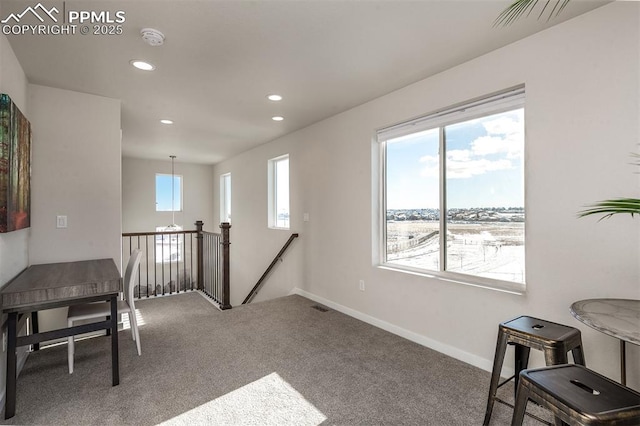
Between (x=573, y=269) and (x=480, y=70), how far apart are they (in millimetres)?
1623

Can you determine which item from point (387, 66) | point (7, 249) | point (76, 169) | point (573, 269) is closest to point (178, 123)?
point (76, 169)

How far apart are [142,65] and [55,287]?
181cm

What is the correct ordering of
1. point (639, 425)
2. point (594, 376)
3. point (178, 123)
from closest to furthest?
1. point (639, 425)
2. point (594, 376)
3. point (178, 123)

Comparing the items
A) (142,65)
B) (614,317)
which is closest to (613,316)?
(614,317)

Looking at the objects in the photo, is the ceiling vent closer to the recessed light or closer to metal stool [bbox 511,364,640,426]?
the recessed light

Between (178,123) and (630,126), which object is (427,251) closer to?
(630,126)

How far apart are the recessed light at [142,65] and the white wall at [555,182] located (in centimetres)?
213

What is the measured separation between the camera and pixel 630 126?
5.99 ft

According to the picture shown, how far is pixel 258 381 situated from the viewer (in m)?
2.30

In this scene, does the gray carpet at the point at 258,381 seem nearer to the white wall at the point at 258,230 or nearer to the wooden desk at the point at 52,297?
the wooden desk at the point at 52,297

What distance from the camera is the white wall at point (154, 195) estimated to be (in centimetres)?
702

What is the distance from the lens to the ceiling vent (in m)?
2.07

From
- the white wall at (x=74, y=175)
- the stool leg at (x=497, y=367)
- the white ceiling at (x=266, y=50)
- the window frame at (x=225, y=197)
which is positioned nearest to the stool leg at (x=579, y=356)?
the stool leg at (x=497, y=367)

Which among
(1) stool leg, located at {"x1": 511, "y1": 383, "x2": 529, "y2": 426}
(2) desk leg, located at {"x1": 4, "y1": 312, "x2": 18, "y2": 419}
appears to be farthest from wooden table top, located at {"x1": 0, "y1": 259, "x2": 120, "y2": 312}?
(1) stool leg, located at {"x1": 511, "y1": 383, "x2": 529, "y2": 426}
